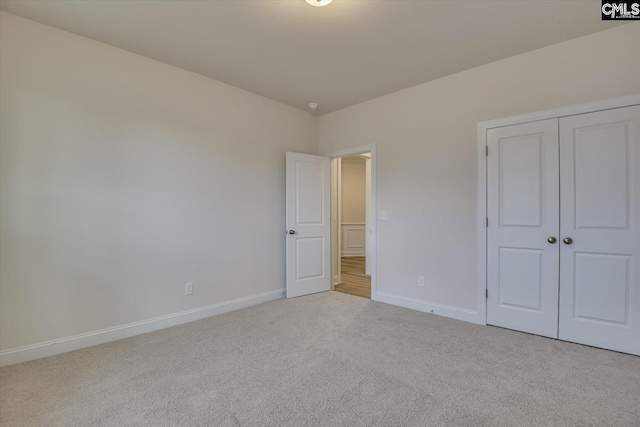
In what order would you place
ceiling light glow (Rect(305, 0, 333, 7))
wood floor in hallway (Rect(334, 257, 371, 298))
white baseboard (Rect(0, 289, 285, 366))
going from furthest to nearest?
wood floor in hallway (Rect(334, 257, 371, 298)), white baseboard (Rect(0, 289, 285, 366)), ceiling light glow (Rect(305, 0, 333, 7))

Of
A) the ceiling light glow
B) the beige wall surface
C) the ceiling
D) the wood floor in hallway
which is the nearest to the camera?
the ceiling light glow

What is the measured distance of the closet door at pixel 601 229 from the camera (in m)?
2.33

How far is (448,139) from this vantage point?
10.7 feet

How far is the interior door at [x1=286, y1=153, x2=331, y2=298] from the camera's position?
4.02 meters

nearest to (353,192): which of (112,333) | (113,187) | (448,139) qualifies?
(448,139)

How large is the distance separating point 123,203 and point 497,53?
383 cm

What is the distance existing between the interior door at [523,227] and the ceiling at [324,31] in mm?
810

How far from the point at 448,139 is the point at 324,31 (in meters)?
1.78

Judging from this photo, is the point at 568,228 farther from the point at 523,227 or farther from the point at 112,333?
the point at 112,333

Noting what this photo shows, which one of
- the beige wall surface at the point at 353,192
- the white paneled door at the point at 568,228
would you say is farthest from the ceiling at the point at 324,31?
the beige wall surface at the point at 353,192

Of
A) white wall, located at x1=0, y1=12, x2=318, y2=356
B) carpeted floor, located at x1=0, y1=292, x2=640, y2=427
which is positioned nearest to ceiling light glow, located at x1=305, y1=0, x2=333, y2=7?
white wall, located at x1=0, y1=12, x2=318, y2=356

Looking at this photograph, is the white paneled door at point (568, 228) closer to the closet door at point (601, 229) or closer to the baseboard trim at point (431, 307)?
the closet door at point (601, 229)

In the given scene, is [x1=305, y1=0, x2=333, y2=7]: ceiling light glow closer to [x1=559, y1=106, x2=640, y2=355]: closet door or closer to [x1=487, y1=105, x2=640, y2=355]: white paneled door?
[x1=487, y1=105, x2=640, y2=355]: white paneled door

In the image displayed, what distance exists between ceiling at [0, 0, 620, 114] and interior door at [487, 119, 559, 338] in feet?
2.66
